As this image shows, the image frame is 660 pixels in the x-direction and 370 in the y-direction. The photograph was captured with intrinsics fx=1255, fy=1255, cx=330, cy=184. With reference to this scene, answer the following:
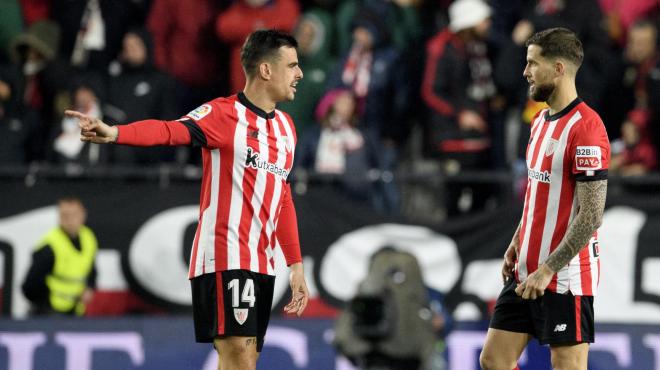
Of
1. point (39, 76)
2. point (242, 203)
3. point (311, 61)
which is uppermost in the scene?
point (311, 61)

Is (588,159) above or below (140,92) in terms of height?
below

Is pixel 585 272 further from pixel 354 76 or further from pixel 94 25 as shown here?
pixel 94 25

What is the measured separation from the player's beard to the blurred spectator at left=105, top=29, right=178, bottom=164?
5.43 metres

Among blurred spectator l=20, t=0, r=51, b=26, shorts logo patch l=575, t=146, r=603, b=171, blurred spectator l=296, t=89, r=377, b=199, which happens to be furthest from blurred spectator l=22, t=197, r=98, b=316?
shorts logo patch l=575, t=146, r=603, b=171

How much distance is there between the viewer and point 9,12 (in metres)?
12.2

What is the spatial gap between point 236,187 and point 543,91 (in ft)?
→ 5.36

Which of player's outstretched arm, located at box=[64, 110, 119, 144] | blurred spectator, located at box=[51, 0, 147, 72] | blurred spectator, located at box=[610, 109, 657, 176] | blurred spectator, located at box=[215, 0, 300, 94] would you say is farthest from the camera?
blurred spectator, located at box=[51, 0, 147, 72]

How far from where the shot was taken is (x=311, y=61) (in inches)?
466

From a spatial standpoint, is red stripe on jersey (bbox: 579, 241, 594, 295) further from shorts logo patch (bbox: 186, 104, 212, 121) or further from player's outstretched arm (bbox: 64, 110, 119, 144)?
player's outstretched arm (bbox: 64, 110, 119, 144)

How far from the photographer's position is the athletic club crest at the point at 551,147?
20.8 feet

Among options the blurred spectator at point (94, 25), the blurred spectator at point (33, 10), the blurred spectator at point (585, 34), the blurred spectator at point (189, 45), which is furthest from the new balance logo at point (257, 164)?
the blurred spectator at point (33, 10)

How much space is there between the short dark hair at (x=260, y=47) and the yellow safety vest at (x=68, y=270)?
415 centimetres

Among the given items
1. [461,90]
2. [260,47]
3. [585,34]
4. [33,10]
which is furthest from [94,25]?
[260,47]

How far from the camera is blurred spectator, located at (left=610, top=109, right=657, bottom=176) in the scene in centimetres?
1074
